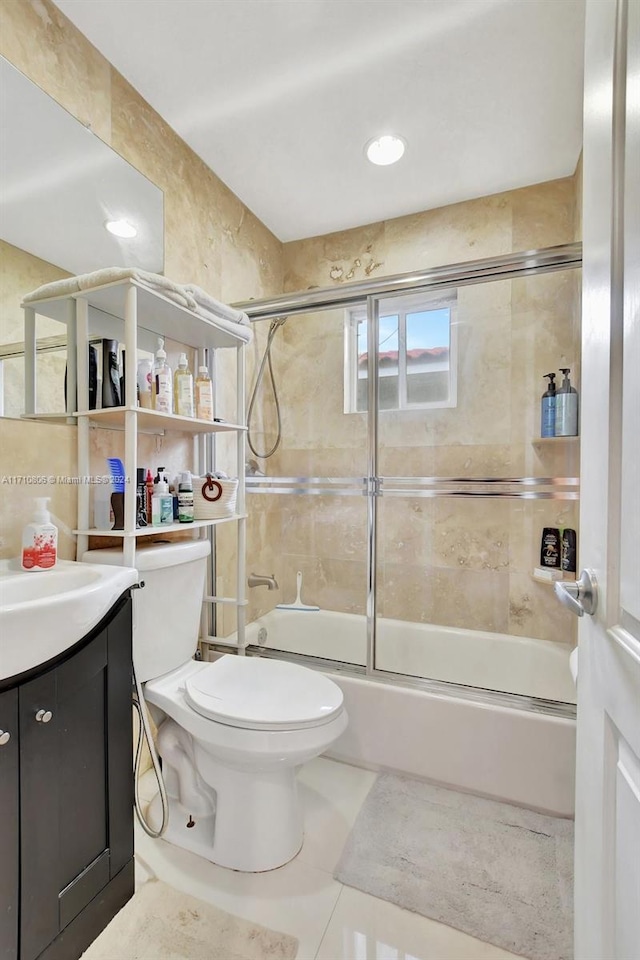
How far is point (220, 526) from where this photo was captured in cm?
199

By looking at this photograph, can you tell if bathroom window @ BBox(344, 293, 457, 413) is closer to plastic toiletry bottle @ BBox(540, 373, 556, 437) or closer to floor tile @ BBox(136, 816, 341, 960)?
plastic toiletry bottle @ BBox(540, 373, 556, 437)

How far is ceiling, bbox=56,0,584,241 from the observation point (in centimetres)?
132

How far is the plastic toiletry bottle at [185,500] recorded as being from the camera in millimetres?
1495

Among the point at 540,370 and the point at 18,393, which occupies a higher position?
the point at 540,370

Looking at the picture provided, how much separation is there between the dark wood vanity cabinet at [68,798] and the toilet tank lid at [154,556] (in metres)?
0.15

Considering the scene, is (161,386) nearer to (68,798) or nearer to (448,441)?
(68,798)

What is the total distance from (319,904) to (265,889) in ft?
0.50

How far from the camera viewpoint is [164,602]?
137 centimetres

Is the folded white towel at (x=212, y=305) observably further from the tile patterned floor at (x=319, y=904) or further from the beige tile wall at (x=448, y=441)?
the tile patterned floor at (x=319, y=904)

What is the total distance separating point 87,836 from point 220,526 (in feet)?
3.77

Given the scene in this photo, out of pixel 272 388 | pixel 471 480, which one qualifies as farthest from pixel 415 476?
pixel 272 388

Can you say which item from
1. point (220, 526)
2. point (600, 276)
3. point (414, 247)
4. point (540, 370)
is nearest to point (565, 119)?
point (414, 247)

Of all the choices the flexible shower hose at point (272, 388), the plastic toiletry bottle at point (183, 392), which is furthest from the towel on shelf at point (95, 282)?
the flexible shower hose at point (272, 388)

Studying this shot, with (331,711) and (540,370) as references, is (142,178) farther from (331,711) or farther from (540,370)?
(331,711)
